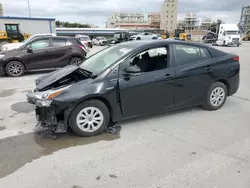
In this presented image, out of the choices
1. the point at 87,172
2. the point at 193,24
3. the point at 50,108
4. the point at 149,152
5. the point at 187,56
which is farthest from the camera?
the point at 193,24

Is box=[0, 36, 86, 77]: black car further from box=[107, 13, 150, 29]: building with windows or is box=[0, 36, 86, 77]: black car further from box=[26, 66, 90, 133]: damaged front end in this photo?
box=[107, 13, 150, 29]: building with windows

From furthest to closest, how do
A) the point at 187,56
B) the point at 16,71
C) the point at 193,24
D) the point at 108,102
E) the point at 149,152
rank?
the point at 193,24
the point at 16,71
the point at 187,56
the point at 108,102
the point at 149,152

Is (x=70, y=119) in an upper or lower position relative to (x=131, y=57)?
lower

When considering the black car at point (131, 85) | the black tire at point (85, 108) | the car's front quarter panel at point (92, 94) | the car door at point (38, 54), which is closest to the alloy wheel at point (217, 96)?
the black car at point (131, 85)

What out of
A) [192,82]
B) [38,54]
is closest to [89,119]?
[192,82]

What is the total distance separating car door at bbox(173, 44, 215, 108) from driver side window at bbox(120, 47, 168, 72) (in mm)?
230

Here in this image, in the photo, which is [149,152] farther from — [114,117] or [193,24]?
[193,24]

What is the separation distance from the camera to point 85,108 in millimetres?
3439

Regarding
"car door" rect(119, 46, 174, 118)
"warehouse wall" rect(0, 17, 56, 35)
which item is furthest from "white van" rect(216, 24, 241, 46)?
"car door" rect(119, 46, 174, 118)

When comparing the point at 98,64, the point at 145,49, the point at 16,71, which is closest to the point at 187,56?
the point at 145,49

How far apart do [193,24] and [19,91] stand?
134m

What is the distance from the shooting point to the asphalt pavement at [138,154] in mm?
2533

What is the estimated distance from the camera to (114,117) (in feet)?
12.1

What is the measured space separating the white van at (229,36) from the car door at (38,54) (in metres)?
26.1
